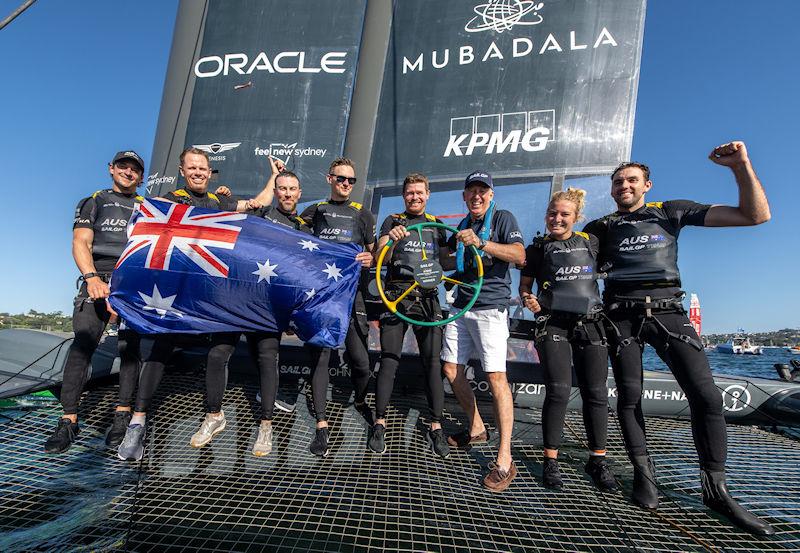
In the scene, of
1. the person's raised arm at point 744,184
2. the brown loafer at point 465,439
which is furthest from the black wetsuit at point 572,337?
the person's raised arm at point 744,184

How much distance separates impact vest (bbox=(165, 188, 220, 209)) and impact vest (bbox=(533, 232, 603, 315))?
2.37 metres

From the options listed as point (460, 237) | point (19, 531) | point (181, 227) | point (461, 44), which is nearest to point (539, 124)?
point (461, 44)

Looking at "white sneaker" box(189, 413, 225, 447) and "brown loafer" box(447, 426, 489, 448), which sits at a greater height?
"brown loafer" box(447, 426, 489, 448)

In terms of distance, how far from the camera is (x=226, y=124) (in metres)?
5.59

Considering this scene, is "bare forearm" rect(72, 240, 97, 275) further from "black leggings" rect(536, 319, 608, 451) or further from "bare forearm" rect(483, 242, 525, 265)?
"black leggings" rect(536, 319, 608, 451)

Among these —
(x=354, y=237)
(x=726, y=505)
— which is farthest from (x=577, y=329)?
(x=354, y=237)

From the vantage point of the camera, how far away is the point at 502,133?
16.0 ft

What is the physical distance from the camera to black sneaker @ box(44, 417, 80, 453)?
8.13 ft

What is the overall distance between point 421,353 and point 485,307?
0.53 metres

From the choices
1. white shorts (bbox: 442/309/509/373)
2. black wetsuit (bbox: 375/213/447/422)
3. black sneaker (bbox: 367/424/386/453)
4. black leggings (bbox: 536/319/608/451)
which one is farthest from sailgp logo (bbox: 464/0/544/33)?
black sneaker (bbox: 367/424/386/453)

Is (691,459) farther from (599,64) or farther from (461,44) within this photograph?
(461,44)

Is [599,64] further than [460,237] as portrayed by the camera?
Yes

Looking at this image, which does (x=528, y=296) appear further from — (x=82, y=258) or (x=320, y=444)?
(x=82, y=258)

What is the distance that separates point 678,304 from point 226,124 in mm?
5691
